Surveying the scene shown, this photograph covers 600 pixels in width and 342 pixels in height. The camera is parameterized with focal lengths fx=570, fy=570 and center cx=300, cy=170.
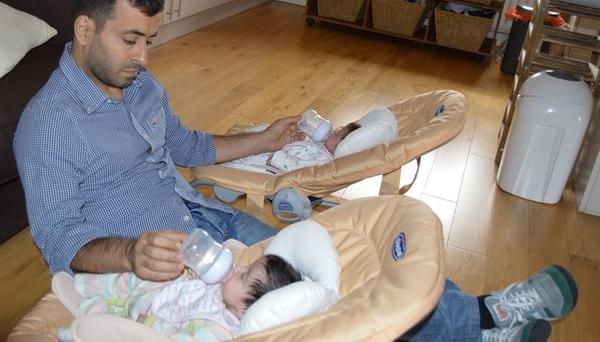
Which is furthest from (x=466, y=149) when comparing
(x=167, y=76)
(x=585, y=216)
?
(x=167, y=76)

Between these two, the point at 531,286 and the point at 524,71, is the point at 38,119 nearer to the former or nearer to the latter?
the point at 531,286

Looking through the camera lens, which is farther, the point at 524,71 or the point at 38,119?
the point at 524,71

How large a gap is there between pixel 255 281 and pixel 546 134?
71.3 inches

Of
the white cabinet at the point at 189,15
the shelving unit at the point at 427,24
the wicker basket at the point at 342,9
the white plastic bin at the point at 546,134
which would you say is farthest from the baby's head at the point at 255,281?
the wicker basket at the point at 342,9

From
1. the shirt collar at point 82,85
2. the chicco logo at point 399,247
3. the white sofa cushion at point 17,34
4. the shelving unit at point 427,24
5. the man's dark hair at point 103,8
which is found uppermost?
the man's dark hair at point 103,8

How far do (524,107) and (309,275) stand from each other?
1742mm

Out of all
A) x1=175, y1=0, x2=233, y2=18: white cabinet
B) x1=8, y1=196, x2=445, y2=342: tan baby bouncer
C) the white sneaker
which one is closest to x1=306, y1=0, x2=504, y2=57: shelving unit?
x1=175, y1=0, x2=233, y2=18: white cabinet

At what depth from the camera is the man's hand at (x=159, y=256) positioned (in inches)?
39.4

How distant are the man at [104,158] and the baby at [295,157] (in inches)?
18.8

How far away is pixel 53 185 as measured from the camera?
43.9 inches

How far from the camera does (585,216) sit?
8.40ft

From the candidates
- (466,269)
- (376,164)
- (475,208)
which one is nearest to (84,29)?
(376,164)

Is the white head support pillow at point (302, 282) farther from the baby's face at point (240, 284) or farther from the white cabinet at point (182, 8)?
the white cabinet at point (182, 8)

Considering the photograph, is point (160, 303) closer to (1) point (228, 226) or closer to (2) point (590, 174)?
(1) point (228, 226)
